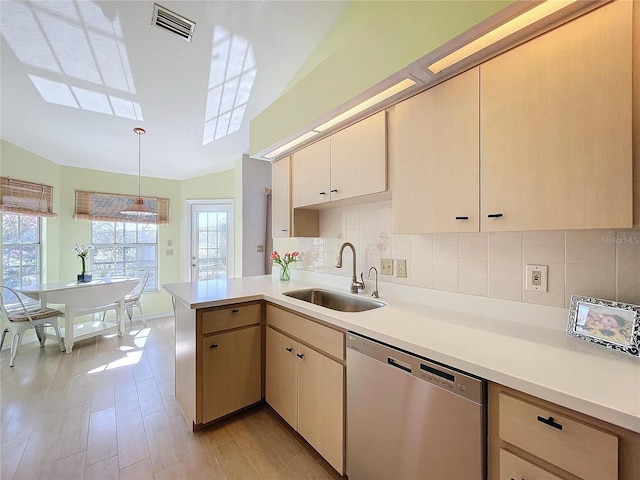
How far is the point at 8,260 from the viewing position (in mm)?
3213

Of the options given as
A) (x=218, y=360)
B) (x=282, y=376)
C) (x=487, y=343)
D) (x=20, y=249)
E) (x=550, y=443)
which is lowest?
(x=282, y=376)

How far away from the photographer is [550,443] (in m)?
0.74

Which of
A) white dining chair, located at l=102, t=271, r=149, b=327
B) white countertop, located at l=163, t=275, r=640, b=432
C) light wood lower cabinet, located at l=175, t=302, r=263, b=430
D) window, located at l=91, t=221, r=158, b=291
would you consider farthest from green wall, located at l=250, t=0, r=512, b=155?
window, located at l=91, t=221, r=158, b=291

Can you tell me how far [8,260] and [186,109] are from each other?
2.80 metres

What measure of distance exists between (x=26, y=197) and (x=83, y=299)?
1.41 metres

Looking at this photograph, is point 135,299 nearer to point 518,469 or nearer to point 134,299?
point 134,299

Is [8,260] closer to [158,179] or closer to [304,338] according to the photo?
[158,179]

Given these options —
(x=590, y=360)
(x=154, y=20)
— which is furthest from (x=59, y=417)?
(x=590, y=360)

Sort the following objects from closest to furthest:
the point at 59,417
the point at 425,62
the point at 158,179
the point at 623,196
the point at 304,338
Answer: the point at 623,196 → the point at 425,62 → the point at 304,338 → the point at 59,417 → the point at 158,179

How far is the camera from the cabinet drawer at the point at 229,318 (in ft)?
5.81

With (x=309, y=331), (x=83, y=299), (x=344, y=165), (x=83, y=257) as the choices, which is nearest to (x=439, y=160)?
(x=344, y=165)

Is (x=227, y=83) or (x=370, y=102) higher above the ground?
(x=227, y=83)

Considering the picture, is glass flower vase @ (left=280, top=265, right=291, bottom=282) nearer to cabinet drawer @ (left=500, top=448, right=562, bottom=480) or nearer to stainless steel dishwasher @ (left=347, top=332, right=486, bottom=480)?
stainless steel dishwasher @ (left=347, top=332, right=486, bottom=480)

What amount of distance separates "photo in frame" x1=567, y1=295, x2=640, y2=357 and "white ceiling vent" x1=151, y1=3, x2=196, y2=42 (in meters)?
2.66
